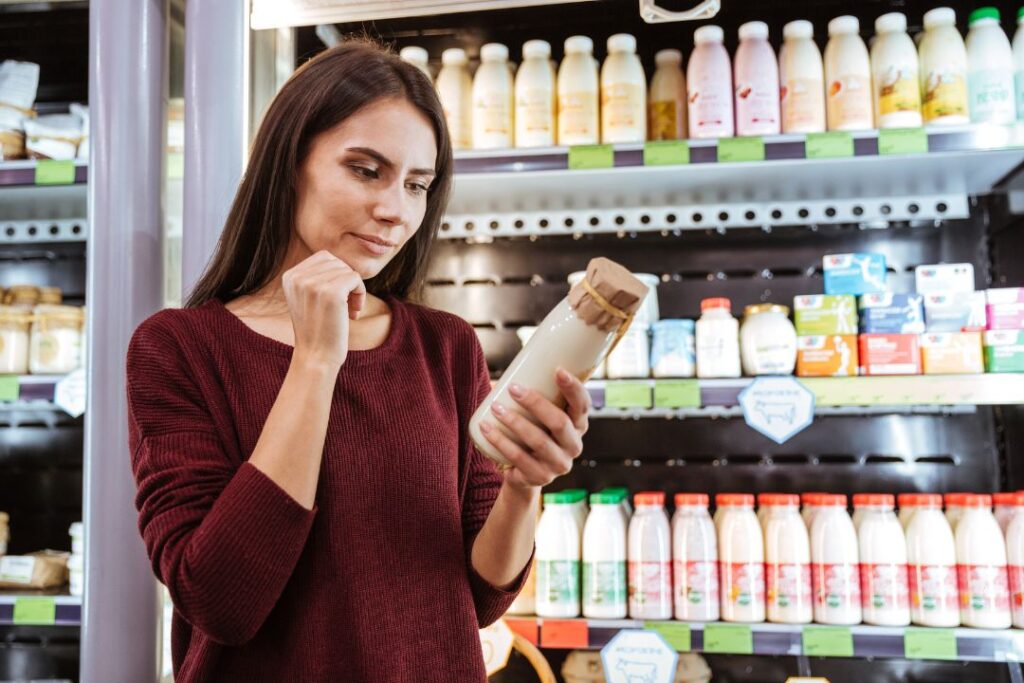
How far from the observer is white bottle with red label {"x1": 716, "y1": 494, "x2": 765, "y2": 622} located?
1.60m

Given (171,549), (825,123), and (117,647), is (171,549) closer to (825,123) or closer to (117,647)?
(117,647)

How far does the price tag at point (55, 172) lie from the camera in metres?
1.67

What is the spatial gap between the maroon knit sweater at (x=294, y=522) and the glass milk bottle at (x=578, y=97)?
98 centimetres

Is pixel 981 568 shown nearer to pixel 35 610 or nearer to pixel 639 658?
pixel 639 658

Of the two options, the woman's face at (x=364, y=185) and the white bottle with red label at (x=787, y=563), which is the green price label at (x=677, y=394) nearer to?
the white bottle with red label at (x=787, y=563)

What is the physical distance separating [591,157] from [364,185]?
2.78 ft

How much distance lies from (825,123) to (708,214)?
0.35m

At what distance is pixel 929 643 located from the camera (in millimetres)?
1483

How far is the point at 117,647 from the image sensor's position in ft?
4.64

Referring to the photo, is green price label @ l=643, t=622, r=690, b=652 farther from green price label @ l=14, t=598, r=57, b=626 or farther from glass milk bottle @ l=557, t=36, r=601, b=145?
green price label @ l=14, t=598, r=57, b=626

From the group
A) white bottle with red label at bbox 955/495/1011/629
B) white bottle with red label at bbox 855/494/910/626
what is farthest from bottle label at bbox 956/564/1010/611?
white bottle with red label at bbox 855/494/910/626

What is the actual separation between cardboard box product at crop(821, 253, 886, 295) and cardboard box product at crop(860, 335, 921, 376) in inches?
5.0

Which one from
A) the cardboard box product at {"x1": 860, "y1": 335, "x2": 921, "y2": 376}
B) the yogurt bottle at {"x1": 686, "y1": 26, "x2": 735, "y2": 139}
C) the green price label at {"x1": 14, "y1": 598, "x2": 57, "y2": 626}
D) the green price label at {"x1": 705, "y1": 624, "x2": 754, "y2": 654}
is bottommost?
the green price label at {"x1": 705, "y1": 624, "x2": 754, "y2": 654}

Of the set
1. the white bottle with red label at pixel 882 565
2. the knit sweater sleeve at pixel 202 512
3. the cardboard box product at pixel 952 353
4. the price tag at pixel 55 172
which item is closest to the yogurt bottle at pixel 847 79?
the cardboard box product at pixel 952 353
